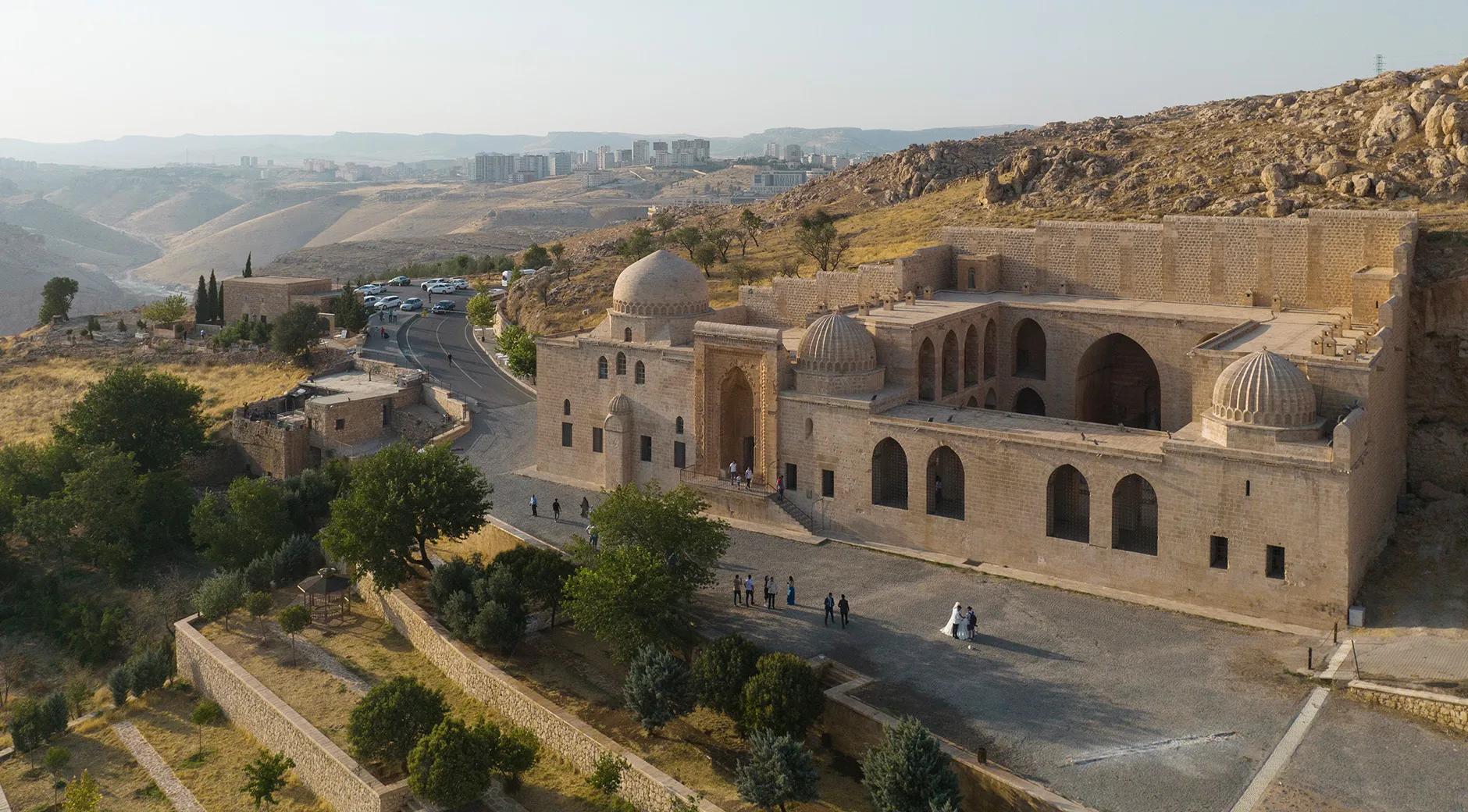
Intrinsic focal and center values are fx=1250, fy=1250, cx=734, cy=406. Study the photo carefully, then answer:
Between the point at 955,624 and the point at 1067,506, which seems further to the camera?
the point at 1067,506

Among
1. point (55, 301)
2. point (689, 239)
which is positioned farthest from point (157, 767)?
point (55, 301)

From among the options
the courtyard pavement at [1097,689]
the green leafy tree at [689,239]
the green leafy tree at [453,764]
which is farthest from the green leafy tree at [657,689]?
the green leafy tree at [689,239]

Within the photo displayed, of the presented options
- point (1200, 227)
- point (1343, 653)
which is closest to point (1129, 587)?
point (1343, 653)

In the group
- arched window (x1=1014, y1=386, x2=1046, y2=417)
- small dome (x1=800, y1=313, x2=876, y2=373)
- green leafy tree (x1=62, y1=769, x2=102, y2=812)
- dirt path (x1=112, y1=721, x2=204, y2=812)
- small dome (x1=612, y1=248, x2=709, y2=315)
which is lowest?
dirt path (x1=112, y1=721, x2=204, y2=812)

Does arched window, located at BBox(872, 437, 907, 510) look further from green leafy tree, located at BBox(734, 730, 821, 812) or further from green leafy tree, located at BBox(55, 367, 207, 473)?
green leafy tree, located at BBox(55, 367, 207, 473)

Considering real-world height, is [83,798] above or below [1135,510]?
below

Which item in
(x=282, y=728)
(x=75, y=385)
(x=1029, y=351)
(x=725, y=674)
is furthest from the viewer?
(x=75, y=385)

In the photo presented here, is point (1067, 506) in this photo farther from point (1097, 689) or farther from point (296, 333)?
point (296, 333)

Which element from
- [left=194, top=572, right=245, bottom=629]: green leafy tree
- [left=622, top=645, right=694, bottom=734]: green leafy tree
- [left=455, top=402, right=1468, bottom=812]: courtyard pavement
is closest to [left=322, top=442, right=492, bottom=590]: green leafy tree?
[left=194, top=572, right=245, bottom=629]: green leafy tree
